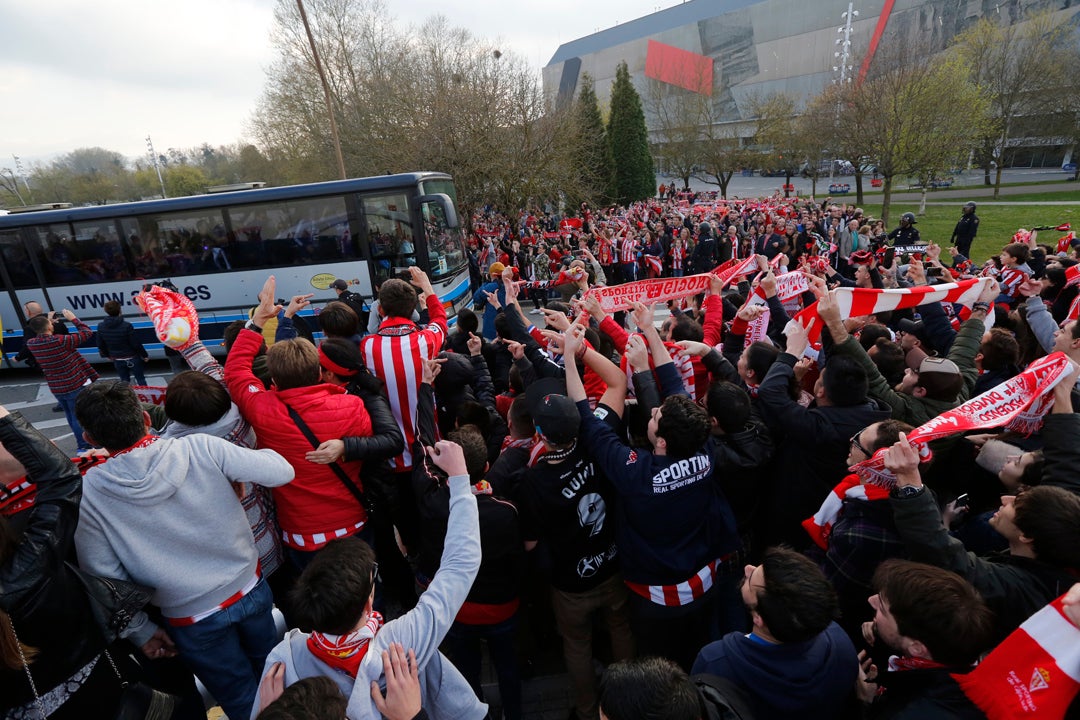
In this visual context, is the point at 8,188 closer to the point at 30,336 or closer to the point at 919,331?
the point at 30,336

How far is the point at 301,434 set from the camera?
9.76ft

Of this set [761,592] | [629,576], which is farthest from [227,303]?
[761,592]

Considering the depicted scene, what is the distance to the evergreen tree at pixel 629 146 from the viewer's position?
37906 millimetres

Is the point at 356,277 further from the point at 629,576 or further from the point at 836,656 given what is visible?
the point at 836,656

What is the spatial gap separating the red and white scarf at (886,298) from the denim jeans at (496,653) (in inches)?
111

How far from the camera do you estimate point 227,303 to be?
441 inches

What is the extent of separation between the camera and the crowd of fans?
170 centimetres

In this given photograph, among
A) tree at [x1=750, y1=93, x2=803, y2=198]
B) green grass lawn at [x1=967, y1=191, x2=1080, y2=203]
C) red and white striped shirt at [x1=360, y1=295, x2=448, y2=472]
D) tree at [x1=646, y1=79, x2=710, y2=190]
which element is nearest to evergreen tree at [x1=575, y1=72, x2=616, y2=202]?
tree at [x1=646, y1=79, x2=710, y2=190]

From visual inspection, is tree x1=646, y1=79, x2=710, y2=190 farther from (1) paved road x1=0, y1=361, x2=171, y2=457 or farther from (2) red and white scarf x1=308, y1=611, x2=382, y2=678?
(2) red and white scarf x1=308, y1=611, x2=382, y2=678

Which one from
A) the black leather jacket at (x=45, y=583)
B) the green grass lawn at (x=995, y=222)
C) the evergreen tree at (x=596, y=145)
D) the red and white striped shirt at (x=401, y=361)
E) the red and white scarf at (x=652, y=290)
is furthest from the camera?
the evergreen tree at (x=596, y=145)

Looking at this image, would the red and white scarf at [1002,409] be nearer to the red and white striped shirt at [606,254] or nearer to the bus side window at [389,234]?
the bus side window at [389,234]

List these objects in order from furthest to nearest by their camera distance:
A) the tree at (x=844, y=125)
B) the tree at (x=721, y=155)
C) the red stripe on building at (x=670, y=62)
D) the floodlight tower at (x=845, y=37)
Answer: the red stripe on building at (x=670, y=62), the floodlight tower at (x=845, y=37), the tree at (x=721, y=155), the tree at (x=844, y=125)

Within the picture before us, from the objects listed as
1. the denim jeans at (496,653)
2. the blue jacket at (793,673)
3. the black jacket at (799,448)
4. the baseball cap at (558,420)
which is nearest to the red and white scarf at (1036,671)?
the blue jacket at (793,673)

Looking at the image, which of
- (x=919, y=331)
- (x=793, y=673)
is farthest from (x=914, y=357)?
(x=793, y=673)
